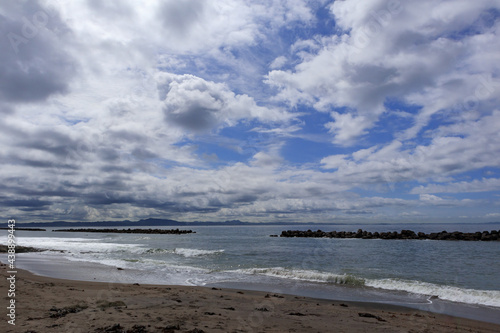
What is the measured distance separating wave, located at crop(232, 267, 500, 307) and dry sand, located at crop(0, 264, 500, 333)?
11.3ft

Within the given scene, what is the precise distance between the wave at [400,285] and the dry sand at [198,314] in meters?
3.44

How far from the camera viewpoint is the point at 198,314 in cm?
802

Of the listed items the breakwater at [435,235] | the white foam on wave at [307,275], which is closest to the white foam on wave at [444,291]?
the white foam on wave at [307,275]

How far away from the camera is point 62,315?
729cm

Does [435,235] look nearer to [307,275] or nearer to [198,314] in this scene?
[307,275]

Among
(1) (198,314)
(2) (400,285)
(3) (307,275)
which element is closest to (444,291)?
(2) (400,285)

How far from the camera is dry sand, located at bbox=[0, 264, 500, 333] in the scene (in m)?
6.78

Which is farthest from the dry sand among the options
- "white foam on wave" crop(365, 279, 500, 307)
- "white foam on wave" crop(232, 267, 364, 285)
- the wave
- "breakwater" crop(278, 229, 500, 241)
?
"breakwater" crop(278, 229, 500, 241)

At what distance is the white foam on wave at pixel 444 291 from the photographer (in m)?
11.6

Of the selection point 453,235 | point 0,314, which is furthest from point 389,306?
point 453,235

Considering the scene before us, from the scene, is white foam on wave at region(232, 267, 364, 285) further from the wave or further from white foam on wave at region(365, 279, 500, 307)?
white foam on wave at region(365, 279, 500, 307)

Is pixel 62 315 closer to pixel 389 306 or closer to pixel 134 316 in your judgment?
pixel 134 316

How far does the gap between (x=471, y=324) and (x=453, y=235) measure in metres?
52.3

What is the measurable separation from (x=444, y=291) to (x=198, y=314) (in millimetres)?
10804
